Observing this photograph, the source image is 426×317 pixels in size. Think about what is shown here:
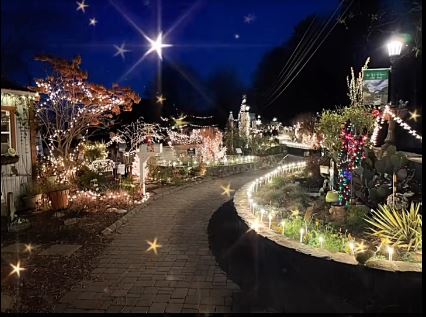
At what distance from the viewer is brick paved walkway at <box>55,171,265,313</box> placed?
14.5ft

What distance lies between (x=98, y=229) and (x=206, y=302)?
145 inches

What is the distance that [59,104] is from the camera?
38.8ft

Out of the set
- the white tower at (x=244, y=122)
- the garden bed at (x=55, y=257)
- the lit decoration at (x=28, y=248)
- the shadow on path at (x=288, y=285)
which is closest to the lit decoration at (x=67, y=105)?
the garden bed at (x=55, y=257)

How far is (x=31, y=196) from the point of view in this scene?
8953 millimetres

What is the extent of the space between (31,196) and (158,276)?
510 cm

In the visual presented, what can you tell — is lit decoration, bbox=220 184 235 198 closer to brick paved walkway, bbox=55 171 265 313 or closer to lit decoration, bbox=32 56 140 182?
brick paved walkway, bbox=55 171 265 313

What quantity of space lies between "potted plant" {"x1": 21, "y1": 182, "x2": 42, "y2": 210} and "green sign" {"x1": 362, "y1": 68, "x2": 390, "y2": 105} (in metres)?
10.1

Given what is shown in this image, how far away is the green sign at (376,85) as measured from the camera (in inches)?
475

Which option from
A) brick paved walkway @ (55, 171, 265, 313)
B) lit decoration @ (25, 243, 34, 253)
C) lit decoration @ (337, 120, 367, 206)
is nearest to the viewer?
brick paved walkway @ (55, 171, 265, 313)

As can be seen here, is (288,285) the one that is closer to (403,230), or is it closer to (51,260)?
(403,230)

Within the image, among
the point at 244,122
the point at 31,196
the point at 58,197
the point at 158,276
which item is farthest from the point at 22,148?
the point at 244,122

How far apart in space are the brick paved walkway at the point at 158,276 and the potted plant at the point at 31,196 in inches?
94.3

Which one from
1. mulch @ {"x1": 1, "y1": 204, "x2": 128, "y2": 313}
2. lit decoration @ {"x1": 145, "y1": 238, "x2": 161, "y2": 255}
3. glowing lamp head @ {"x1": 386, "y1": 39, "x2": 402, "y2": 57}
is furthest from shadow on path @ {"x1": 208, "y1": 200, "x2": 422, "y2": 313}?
glowing lamp head @ {"x1": 386, "y1": 39, "x2": 402, "y2": 57}

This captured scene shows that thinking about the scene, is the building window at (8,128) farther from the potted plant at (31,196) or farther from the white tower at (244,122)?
the white tower at (244,122)
